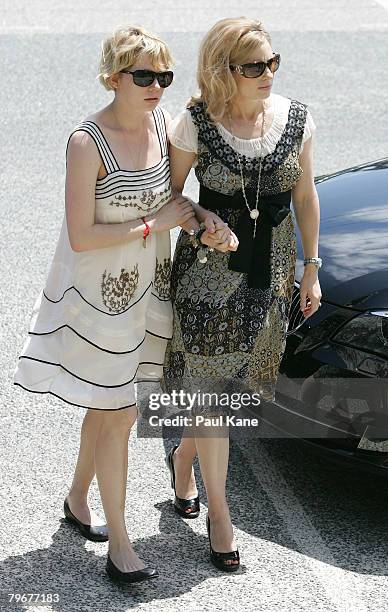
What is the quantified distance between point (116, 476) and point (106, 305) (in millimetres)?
575

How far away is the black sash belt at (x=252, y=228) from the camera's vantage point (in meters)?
3.83

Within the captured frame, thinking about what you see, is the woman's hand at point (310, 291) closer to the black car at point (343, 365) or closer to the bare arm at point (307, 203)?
the bare arm at point (307, 203)

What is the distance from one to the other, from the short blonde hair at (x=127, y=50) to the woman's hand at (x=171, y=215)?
1.47 ft

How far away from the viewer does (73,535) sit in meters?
4.17

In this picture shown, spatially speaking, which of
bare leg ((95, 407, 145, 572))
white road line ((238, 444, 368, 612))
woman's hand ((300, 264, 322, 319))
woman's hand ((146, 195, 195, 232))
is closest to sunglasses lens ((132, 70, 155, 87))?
woman's hand ((146, 195, 195, 232))

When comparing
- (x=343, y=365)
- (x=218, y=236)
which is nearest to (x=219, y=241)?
(x=218, y=236)

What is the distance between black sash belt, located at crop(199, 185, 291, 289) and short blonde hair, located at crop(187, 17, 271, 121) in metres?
0.28

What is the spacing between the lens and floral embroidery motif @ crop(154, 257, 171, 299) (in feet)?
12.7

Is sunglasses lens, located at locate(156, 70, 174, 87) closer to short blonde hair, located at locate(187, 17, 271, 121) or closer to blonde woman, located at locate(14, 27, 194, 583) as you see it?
blonde woman, located at locate(14, 27, 194, 583)

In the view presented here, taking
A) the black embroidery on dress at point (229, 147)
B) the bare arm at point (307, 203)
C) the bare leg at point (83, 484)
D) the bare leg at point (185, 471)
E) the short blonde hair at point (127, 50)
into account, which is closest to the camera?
the short blonde hair at point (127, 50)

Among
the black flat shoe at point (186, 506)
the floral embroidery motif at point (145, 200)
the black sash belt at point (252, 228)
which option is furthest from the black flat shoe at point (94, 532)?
the floral embroidery motif at point (145, 200)

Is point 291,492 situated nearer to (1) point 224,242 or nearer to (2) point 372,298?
(2) point 372,298

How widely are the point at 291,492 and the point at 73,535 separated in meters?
Result: 0.90

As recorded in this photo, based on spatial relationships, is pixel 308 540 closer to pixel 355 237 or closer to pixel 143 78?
pixel 355 237
